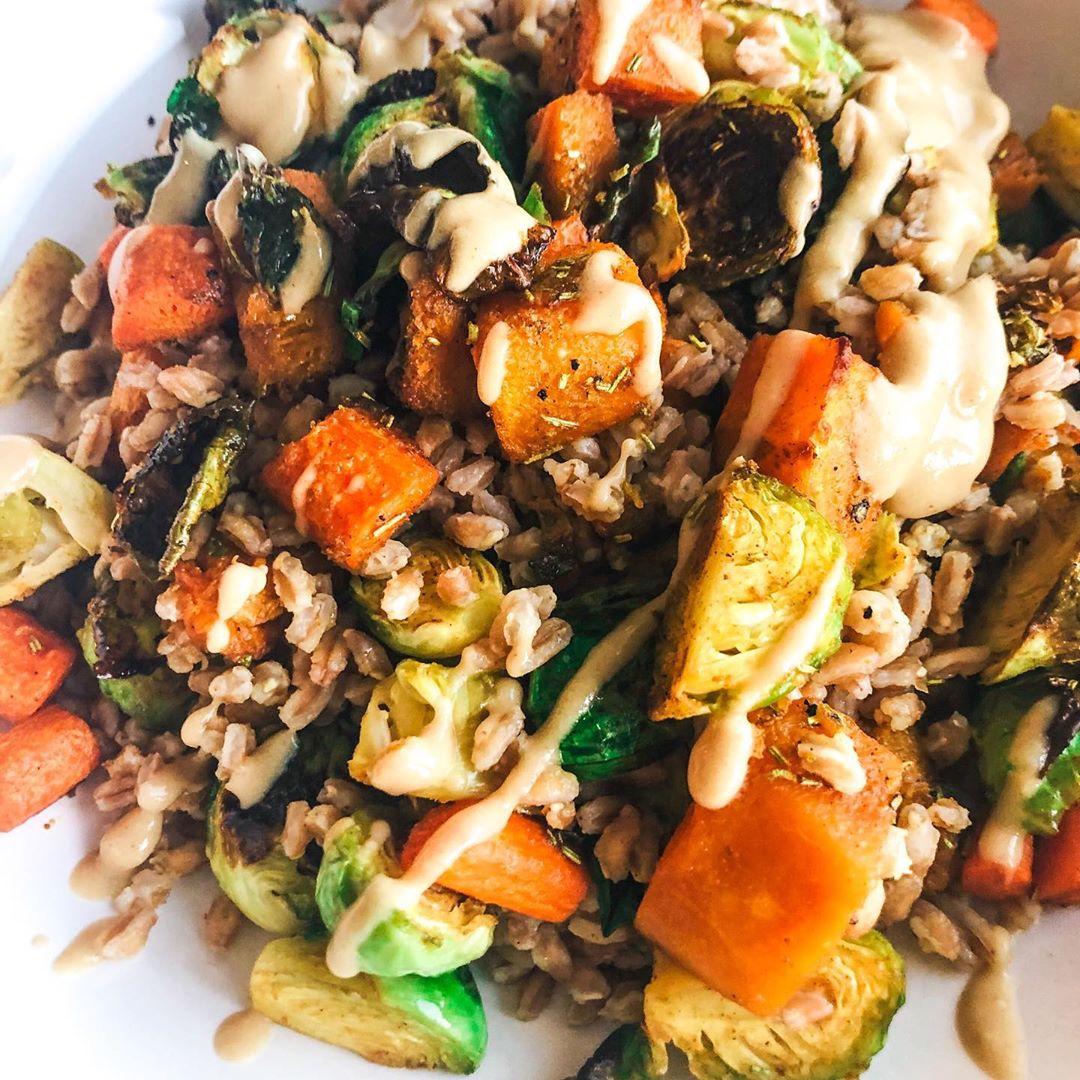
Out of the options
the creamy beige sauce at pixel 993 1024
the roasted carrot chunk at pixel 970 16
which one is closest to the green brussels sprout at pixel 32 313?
the roasted carrot chunk at pixel 970 16

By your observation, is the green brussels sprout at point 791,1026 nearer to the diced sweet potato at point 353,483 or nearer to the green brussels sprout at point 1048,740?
the green brussels sprout at point 1048,740

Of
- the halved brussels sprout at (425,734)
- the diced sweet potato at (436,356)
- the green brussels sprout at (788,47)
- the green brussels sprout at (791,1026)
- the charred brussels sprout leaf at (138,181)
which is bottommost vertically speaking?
the green brussels sprout at (791,1026)

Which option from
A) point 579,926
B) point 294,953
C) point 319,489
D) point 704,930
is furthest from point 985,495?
point 294,953

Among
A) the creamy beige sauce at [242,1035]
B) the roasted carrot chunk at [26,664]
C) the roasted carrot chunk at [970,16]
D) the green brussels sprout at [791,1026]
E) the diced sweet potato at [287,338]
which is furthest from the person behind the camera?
the roasted carrot chunk at [970,16]

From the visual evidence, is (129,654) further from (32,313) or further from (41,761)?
(32,313)

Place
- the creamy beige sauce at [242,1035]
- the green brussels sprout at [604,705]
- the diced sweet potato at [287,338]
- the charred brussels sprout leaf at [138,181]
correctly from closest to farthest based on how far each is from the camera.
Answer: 1. the green brussels sprout at [604,705]
2. the creamy beige sauce at [242,1035]
3. the diced sweet potato at [287,338]
4. the charred brussels sprout leaf at [138,181]

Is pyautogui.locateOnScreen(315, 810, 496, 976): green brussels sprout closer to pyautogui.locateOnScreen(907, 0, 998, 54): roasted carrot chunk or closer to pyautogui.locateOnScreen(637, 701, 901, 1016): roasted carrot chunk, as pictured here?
pyautogui.locateOnScreen(637, 701, 901, 1016): roasted carrot chunk

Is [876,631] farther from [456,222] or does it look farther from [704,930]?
[456,222]

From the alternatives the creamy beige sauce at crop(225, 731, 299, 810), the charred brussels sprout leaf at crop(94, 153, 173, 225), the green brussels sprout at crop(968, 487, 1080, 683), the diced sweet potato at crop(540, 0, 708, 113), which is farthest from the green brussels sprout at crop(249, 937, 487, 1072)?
the diced sweet potato at crop(540, 0, 708, 113)
